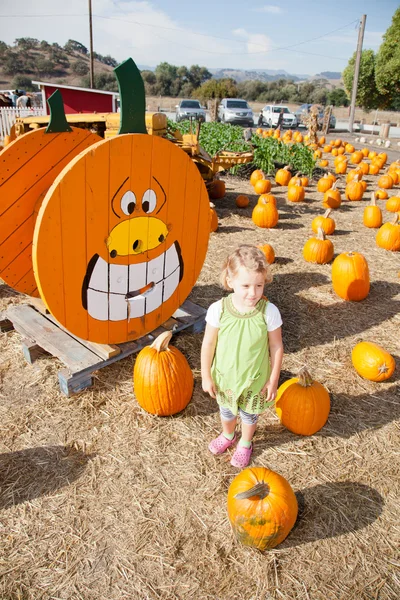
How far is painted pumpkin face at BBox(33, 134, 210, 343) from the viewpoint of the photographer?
286 cm

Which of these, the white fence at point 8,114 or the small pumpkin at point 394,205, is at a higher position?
the white fence at point 8,114

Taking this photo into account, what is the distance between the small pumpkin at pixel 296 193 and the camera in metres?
10.2

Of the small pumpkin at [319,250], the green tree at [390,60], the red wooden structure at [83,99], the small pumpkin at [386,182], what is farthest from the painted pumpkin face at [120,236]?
the green tree at [390,60]

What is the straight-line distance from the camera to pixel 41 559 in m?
2.32

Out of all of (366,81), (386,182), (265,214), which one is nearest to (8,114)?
(265,214)

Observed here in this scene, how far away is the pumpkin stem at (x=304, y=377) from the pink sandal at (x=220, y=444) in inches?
26.8

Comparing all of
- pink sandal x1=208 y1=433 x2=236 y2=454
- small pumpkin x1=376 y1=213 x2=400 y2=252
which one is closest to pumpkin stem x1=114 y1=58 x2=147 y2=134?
pink sandal x1=208 y1=433 x2=236 y2=454

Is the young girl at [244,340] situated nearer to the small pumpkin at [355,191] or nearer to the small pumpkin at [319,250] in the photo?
the small pumpkin at [319,250]

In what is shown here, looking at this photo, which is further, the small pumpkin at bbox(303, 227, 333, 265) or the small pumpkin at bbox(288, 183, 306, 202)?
the small pumpkin at bbox(288, 183, 306, 202)

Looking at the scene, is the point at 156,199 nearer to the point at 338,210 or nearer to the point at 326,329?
the point at 326,329

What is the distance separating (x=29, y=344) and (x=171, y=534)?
2.19 metres

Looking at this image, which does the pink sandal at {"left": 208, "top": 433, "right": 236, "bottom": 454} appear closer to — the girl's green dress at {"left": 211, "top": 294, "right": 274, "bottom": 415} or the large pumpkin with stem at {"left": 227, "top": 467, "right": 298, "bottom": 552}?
the girl's green dress at {"left": 211, "top": 294, "right": 274, "bottom": 415}

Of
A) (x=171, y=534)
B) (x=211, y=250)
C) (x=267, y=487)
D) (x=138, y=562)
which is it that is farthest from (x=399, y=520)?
(x=211, y=250)

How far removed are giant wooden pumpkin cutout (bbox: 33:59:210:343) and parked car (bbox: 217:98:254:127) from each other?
2740 cm
